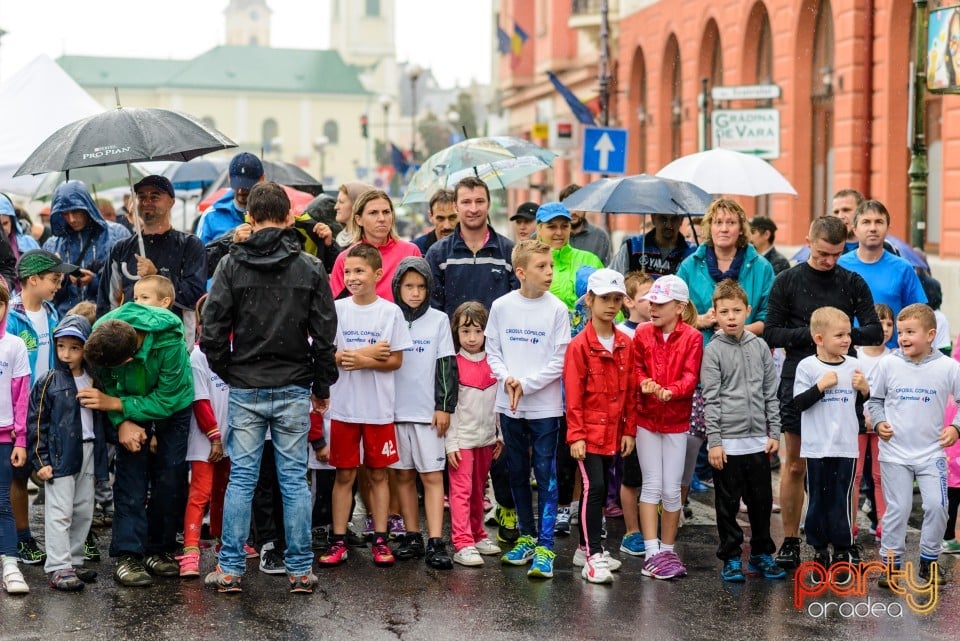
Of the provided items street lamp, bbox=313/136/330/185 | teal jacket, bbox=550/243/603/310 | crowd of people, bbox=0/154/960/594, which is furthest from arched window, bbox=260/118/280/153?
crowd of people, bbox=0/154/960/594

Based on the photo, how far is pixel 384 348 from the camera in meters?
7.79

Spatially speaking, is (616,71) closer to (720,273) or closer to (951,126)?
(951,126)

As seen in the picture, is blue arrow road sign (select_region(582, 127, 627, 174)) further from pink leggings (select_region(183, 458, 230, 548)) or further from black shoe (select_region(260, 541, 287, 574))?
black shoe (select_region(260, 541, 287, 574))

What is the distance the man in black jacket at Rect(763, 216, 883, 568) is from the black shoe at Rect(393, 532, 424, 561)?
204 cm

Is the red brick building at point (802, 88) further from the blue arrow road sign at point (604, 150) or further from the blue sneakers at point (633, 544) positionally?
the blue sneakers at point (633, 544)

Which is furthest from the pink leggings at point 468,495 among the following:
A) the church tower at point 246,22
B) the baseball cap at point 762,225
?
the church tower at point 246,22

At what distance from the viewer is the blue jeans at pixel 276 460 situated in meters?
7.28

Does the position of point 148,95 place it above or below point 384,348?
above

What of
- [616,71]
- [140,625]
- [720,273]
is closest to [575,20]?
[616,71]

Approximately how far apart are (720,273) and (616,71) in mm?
28085

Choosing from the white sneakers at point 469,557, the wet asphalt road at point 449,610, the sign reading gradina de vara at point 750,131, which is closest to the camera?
the wet asphalt road at point 449,610

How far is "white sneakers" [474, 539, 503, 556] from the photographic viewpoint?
8141 mm

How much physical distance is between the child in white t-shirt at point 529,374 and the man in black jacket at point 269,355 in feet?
3.74

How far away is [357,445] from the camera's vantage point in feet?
26.1
